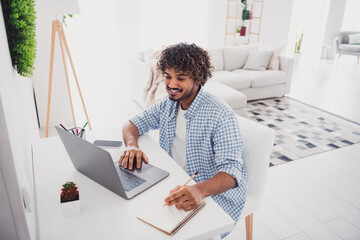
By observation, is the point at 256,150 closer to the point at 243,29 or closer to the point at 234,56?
the point at 234,56

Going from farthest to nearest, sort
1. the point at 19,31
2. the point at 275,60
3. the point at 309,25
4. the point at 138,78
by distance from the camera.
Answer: the point at 309,25, the point at 275,60, the point at 138,78, the point at 19,31

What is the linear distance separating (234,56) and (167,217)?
3.73 m

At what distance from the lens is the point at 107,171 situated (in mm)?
842

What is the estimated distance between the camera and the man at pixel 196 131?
A: 106cm

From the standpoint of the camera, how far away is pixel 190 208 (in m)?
0.84

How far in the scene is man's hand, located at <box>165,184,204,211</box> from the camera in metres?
0.84

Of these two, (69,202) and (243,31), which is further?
(243,31)

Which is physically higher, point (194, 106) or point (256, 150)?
point (194, 106)

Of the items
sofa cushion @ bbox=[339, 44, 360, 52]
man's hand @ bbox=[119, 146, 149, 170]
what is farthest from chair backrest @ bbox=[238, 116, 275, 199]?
sofa cushion @ bbox=[339, 44, 360, 52]

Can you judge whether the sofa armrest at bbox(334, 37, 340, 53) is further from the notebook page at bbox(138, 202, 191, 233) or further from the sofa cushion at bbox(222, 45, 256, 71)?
the notebook page at bbox(138, 202, 191, 233)

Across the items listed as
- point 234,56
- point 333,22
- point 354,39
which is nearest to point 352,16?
point 333,22

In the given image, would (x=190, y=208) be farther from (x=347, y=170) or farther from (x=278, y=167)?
(x=347, y=170)

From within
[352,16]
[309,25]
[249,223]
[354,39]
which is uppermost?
[352,16]

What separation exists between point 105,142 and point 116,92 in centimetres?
307
